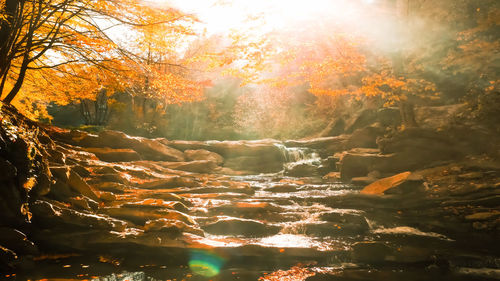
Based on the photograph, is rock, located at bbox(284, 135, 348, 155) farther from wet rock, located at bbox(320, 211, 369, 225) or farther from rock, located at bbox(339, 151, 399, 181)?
wet rock, located at bbox(320, 211, 369, 225)

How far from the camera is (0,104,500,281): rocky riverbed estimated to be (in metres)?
4.14

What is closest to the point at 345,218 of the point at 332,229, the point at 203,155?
the point at 332,229

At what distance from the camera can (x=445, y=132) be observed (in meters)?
12.1

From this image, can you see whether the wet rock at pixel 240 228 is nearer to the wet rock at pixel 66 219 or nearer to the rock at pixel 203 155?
the wet rock at pixel 66 219

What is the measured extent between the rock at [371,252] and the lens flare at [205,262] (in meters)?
2.34

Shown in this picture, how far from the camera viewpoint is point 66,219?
475cm

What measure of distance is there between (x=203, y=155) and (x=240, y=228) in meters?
11.5

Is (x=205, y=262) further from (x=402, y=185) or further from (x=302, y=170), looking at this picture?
(x=302, y=170)

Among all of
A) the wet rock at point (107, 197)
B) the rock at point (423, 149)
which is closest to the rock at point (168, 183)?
the wet rock at point (107, 197)

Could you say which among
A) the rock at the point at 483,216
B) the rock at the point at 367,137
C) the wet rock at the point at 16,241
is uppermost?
the rock at the point at 367,137

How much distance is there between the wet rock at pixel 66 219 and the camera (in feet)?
15.1

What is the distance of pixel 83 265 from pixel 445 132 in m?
14.1

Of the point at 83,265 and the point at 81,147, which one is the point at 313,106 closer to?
the point at 81,147

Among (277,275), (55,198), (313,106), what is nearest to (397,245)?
(277,275)
